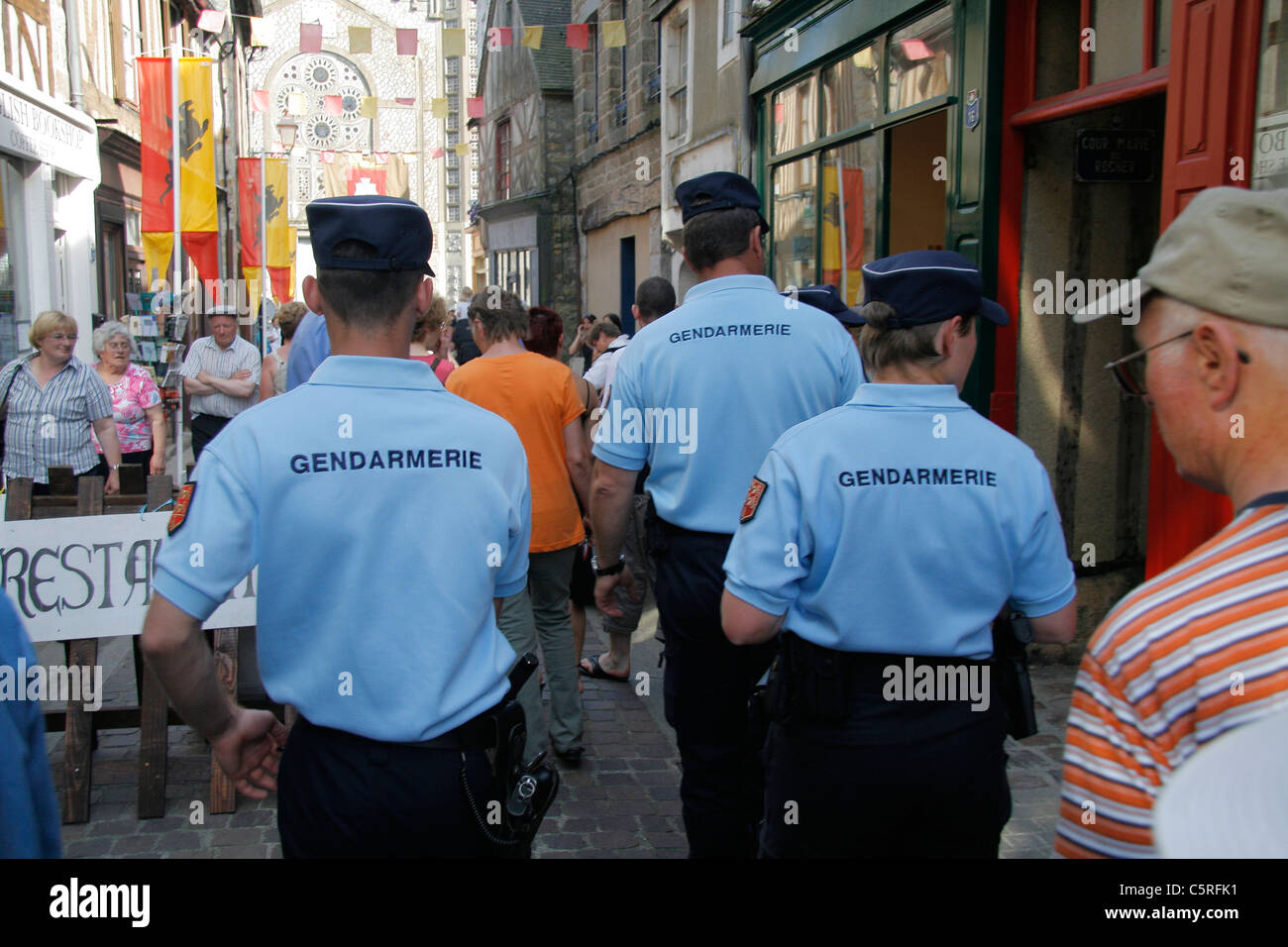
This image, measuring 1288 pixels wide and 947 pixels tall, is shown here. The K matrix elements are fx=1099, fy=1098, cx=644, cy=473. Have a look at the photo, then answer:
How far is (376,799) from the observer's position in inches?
83.8

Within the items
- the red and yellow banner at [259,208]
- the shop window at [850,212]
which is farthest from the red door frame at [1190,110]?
the red and yellow banner at [259,208]

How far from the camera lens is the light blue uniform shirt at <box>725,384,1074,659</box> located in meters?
2.39

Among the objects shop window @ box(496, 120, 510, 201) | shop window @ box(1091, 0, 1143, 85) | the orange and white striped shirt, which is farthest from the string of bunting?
the orange and white striped shirt

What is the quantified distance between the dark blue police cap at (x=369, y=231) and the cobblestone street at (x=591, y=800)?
2695 millimetres

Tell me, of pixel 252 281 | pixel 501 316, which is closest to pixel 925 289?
pixel 501 316

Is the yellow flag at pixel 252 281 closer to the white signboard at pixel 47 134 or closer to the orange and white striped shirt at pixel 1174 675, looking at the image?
the white signboard at pixel 47 134

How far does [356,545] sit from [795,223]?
29.3 ft

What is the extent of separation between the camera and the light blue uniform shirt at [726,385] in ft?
11.3

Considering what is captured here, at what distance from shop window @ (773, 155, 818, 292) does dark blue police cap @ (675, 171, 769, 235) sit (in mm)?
6401

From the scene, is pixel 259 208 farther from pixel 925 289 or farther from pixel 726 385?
pixel 925 289

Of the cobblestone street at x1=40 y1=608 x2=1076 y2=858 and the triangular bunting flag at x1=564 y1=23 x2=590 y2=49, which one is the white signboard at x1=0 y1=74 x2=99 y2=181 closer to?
the triangular bunting flag at x1=564 y1=23 x2=590 y2=49

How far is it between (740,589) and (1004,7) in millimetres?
5253

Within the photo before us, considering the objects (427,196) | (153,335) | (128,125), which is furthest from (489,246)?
(427,196)

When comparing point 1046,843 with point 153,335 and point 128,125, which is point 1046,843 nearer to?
point 153,335
